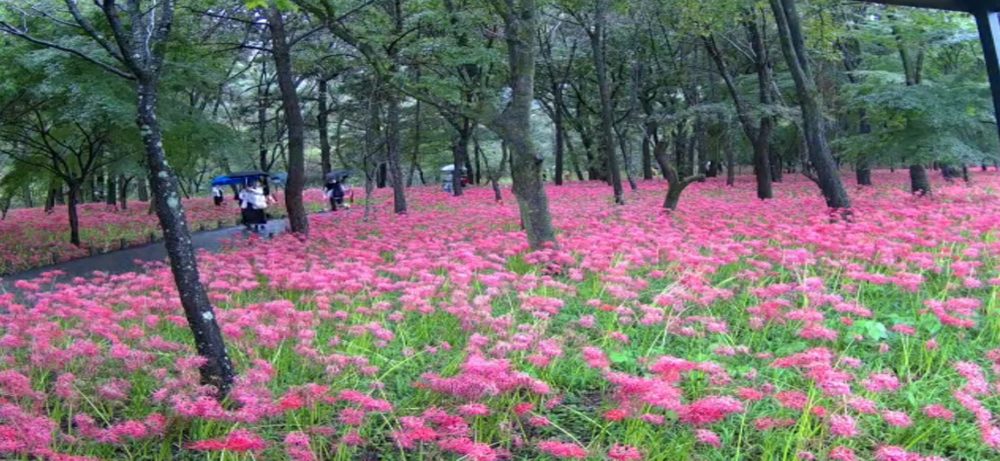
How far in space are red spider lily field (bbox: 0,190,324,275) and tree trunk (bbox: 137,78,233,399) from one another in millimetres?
10760

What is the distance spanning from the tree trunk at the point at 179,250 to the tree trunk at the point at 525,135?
4452 millimetres

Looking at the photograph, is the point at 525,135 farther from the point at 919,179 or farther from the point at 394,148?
the point at 919,179

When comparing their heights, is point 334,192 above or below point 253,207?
above

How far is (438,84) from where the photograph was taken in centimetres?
1158

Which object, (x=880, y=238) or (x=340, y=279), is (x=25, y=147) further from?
(x=880, y=238)

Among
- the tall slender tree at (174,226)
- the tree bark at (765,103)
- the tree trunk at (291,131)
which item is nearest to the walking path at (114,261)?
the tree trunk at (291,131)

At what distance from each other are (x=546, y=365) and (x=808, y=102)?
923 centimetres

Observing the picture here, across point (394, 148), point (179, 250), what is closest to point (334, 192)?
point (394, 148)

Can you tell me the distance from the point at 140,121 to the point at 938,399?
4.57 metres

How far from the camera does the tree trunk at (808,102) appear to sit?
11.3m

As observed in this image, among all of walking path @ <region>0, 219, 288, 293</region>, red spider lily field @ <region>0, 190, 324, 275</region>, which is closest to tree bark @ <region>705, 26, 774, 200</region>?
walking path @ <region>0, 219, 288, 293</region>

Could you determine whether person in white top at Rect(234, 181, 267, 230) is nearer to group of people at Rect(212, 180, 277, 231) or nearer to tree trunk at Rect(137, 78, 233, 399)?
group of people at Rect(212, 180, 277, 231)

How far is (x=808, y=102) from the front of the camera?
1160cm

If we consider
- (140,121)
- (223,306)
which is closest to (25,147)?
(223,306)
